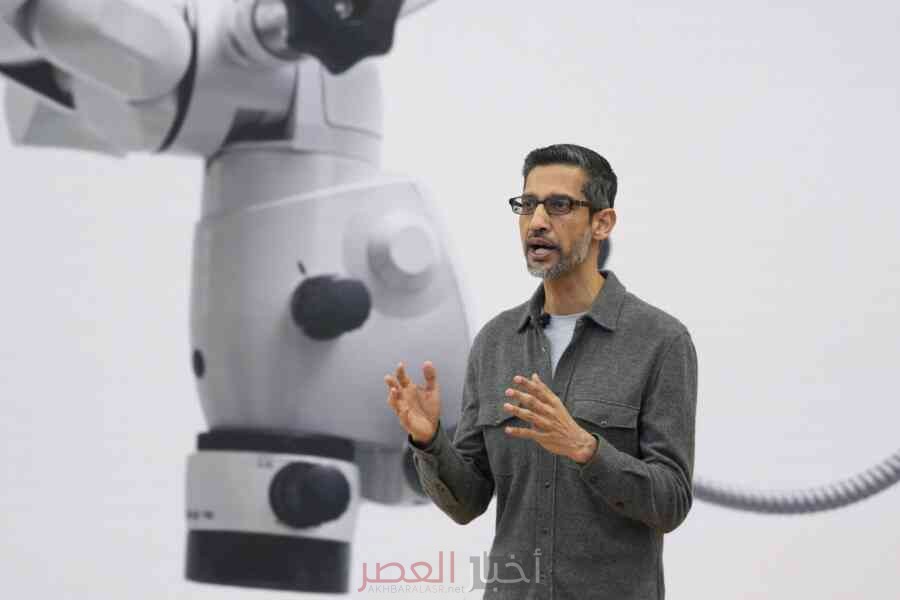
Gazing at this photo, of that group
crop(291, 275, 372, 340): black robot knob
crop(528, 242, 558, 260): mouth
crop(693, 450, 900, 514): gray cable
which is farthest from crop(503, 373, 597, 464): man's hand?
crop(693, 450, 900, 514): gray cable

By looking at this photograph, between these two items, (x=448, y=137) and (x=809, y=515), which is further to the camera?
(x=809, y=515)

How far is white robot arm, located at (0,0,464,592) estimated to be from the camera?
144 centimetres

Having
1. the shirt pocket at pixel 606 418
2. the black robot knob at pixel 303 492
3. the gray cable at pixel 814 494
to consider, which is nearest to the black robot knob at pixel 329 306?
the black robot knob at pixel 303 492

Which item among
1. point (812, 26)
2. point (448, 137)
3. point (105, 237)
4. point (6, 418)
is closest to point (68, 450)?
point (6, 418)

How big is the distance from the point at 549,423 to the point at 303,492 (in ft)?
2.82

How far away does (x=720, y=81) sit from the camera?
1.85 meters

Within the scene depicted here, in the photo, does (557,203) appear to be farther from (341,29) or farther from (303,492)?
(303,492)

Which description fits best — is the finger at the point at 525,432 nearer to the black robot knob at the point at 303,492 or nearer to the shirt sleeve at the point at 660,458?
the shirt sleeve at the point at 660,458

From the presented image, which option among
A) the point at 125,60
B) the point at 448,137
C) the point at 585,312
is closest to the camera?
the point at 585,312

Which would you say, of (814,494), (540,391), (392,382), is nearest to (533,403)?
(540,391)

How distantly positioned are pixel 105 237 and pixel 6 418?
0.84 ft

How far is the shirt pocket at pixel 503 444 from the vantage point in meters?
0.73

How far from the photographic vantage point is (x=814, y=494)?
1815 millimetres

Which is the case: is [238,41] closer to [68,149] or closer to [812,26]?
[68,149]
